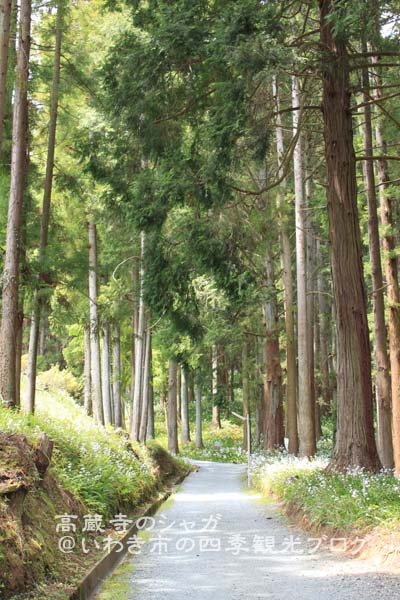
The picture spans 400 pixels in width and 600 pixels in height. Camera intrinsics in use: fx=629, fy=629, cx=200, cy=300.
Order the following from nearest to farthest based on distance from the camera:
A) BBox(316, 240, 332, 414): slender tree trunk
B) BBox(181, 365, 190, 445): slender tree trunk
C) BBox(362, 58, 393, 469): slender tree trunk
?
BBox(362, 58, 393, 469): slender tree trunk
BBox(316, 240, 332, 414): slender tree trunk
BBox(181, 365, 190, 445): slender tree trunk

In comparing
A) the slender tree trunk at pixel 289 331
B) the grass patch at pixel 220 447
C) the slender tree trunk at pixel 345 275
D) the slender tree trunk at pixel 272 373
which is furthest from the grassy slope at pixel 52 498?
→ the grass patch at pixel 220 447

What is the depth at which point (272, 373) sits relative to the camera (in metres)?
20.7

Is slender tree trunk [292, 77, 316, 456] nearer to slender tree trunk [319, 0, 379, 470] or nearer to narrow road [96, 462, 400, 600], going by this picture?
slender tree trunk [319, 0, 379, 470]

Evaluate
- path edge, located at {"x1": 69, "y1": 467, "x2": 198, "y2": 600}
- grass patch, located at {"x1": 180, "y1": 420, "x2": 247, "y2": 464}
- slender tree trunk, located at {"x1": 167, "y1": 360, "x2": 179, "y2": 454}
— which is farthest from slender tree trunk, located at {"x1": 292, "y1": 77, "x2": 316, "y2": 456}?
grass patch, located at {"x1": 180, "y1": 420, "x2": 247, "y2": 464}

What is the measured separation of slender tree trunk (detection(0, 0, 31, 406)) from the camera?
9.53 metres

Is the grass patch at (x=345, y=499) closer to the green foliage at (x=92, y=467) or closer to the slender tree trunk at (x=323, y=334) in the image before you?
the green foliage at (x=92, y=467)

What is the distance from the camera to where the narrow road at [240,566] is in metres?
5.43

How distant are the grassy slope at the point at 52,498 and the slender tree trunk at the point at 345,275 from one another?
11.8 ft

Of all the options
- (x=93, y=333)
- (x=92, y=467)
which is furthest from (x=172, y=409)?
(x=92, y=467)

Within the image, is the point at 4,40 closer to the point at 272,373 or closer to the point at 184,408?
the point at 272,373

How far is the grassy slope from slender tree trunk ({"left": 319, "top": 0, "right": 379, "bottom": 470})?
358 centimetres

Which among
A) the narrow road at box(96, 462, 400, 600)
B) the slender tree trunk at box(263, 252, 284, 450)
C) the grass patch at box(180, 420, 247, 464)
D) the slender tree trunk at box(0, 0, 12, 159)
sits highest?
the slender tree trunk at box(0, 0, 12, 159)

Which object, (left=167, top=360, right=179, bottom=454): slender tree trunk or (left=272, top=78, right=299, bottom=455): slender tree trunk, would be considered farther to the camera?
(left=167, top=360, right=179, bottom=454): slender tree trunk

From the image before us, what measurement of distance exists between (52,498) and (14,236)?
4.57 meters
